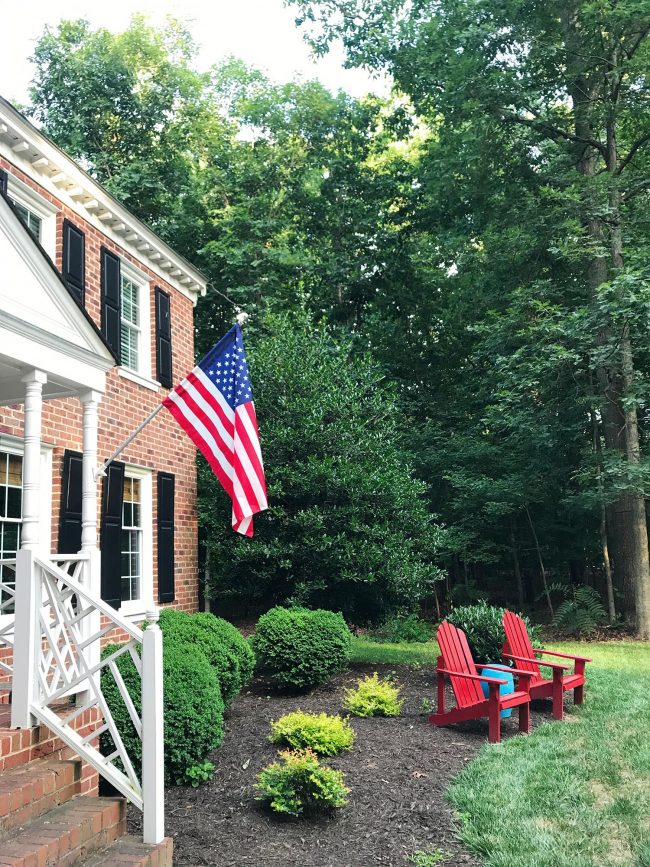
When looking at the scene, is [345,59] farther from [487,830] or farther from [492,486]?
[487,830]

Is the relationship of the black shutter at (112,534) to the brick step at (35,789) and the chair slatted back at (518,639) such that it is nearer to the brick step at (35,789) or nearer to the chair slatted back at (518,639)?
the brick step at (35,789)

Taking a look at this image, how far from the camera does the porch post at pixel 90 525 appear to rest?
4863mm

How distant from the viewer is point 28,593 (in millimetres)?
4363

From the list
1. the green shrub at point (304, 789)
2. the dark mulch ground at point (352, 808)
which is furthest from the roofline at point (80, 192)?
the green shrub at point (304, 789)

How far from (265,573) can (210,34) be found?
2058cm

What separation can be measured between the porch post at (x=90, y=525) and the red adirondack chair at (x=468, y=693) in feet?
10.4

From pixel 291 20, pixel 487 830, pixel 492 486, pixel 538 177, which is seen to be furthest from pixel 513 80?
pixel 487 830

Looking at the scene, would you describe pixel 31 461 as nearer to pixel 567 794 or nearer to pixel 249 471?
pixel 249 471

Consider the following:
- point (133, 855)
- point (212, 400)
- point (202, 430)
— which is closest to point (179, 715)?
point (133, 855)

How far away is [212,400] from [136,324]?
15.1ft

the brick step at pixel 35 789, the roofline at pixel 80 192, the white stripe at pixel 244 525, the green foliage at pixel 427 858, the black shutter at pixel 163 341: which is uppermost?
the roofline at pixel 80 192

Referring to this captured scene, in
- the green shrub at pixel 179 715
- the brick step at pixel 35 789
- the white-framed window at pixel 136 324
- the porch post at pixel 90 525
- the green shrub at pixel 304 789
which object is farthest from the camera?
the white-framed window at pixel 136 324

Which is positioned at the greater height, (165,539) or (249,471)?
(249,471)

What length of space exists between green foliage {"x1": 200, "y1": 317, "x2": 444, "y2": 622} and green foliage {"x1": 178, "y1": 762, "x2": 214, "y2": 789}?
15.0 feet
